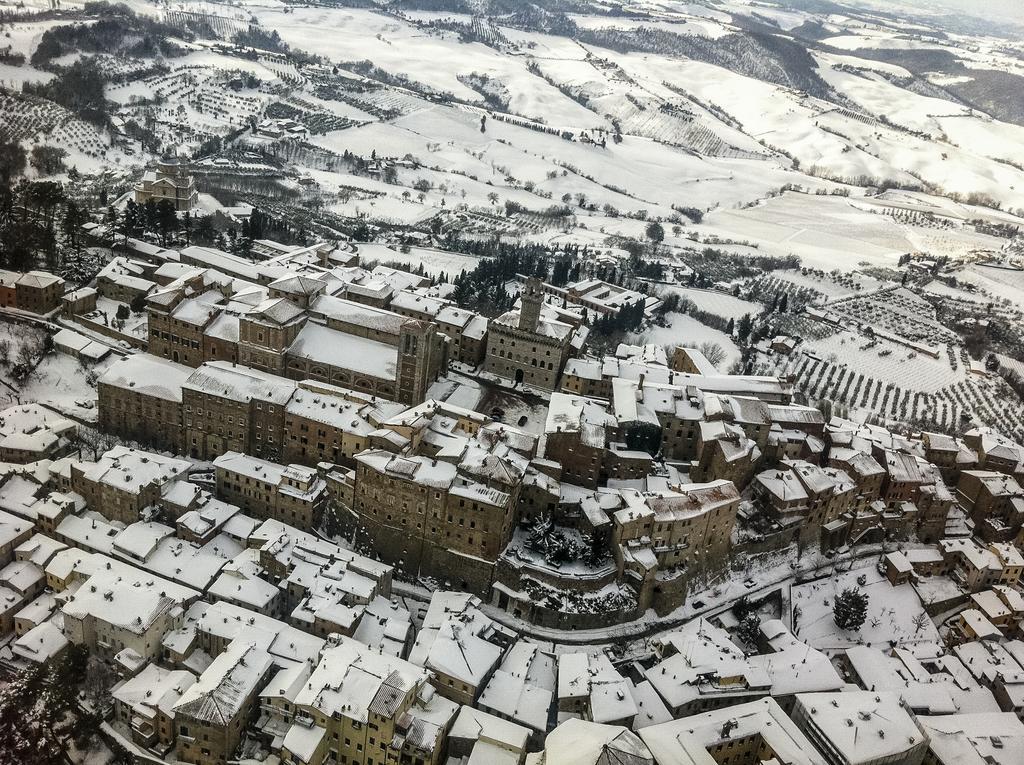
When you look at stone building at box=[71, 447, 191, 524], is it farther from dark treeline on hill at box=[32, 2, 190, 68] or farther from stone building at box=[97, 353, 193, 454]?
dark treeline on hill at box=[32, 2, 190, 68]

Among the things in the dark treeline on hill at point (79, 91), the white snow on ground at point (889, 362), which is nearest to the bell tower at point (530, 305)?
the white snow on ground at point (889, 362)

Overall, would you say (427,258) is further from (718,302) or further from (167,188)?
(718,302)

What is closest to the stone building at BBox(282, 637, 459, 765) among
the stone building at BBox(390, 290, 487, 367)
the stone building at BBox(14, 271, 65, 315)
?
the stone building at BBox(390, 290, 487, 367)

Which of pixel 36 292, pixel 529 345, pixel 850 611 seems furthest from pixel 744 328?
pixel 36 292

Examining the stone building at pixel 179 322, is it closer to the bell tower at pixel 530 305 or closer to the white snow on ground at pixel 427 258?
the bell tower at pixel 530 305

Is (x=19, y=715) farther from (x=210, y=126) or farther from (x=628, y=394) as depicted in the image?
(x=210, y=126)

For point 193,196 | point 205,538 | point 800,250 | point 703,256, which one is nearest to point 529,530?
point 205,538
